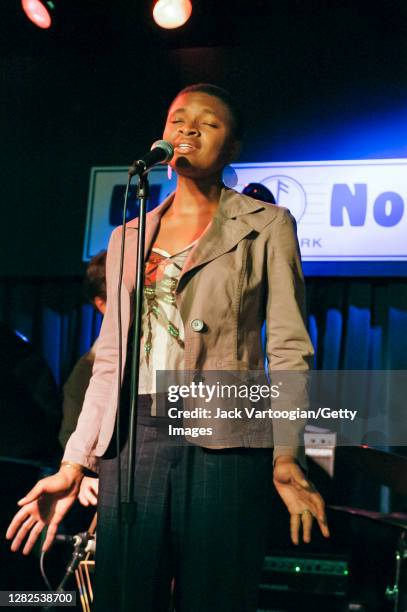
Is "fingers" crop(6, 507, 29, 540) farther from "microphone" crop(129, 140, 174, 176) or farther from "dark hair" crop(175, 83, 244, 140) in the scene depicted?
"dark hair" crop(175, 83, 244, 140)

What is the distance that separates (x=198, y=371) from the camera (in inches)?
62.1

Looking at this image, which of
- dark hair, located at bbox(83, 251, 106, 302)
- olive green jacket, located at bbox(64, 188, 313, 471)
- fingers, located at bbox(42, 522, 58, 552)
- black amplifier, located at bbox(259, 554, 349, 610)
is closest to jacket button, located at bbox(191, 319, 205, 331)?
olive green jacket, located at bbox(64, 188, 313, 471)

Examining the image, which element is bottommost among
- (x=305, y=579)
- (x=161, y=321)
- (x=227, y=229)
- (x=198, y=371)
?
(x=305, y=579)

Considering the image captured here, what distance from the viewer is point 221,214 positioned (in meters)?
1.73

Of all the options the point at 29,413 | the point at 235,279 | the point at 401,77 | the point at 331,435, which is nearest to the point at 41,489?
the point at 235,279

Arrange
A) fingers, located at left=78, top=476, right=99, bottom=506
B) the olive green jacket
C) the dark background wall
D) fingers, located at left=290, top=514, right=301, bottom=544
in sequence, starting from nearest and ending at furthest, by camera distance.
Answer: fingers, located at left=290, top=514, right=301, bottom=544, the olive green jacket, fingers, located at left=78, top=476, right=99, bottom=506, the dark background wall

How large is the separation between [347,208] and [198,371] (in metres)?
2.81

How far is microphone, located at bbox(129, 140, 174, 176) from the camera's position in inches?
62.8

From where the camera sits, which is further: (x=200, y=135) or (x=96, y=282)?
(x=96, y=282)

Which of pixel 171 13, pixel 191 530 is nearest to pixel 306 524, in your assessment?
pixel 191 530

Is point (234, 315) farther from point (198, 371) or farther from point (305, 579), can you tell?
point (305, 579)

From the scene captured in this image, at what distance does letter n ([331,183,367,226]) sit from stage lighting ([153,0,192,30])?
52.2 inches

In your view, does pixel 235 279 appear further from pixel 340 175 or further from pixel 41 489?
pixel 340 175

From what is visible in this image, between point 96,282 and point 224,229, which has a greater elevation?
point 96,282
